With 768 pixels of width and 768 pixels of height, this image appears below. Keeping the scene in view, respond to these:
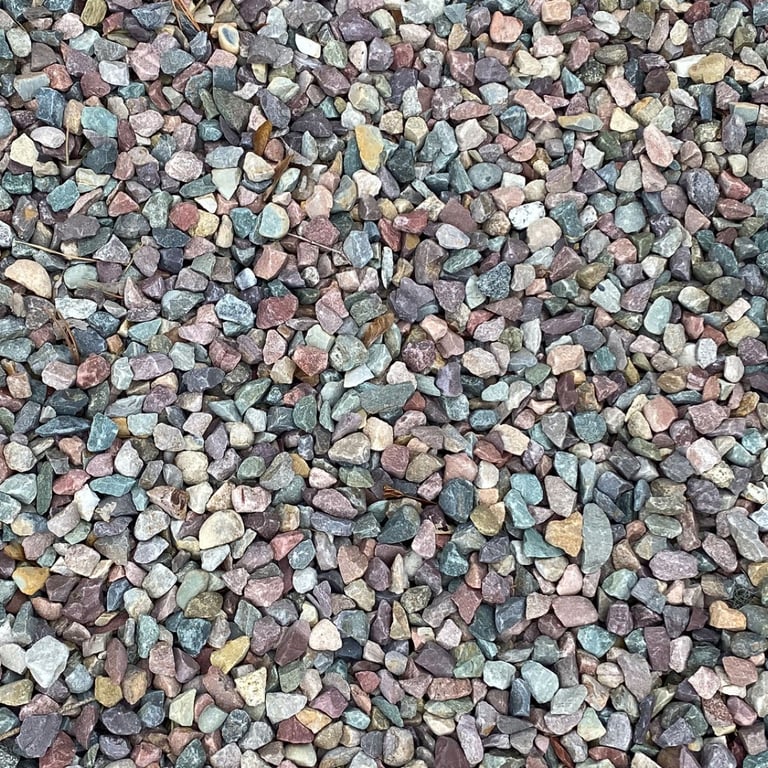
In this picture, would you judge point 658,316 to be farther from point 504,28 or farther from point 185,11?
point 185,11

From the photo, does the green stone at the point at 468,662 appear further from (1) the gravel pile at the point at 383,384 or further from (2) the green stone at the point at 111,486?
(2) the green stone at the point at 111,486

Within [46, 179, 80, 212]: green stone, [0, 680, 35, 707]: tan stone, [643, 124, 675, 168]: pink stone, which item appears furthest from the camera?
[643, 124, 675, 168]: pink stone

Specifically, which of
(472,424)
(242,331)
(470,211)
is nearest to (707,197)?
(470,211)

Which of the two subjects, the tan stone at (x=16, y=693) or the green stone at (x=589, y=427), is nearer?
the tan stone at (x=16, y=693)

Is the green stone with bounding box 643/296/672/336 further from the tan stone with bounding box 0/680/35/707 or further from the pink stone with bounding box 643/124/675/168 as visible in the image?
the tan stone with bounding box 0/680/35/707

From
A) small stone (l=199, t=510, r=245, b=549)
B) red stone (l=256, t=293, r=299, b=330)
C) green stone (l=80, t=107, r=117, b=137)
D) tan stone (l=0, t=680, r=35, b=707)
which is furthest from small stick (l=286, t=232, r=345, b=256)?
tan stone (l=0, t=680, r=35, b=707)

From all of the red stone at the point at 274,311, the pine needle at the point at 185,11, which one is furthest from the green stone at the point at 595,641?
the pine needle at the point at 185,11

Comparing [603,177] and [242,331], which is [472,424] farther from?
[603,177]

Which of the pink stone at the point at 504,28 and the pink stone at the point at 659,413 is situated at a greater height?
the pink stone at the point at 504,28
